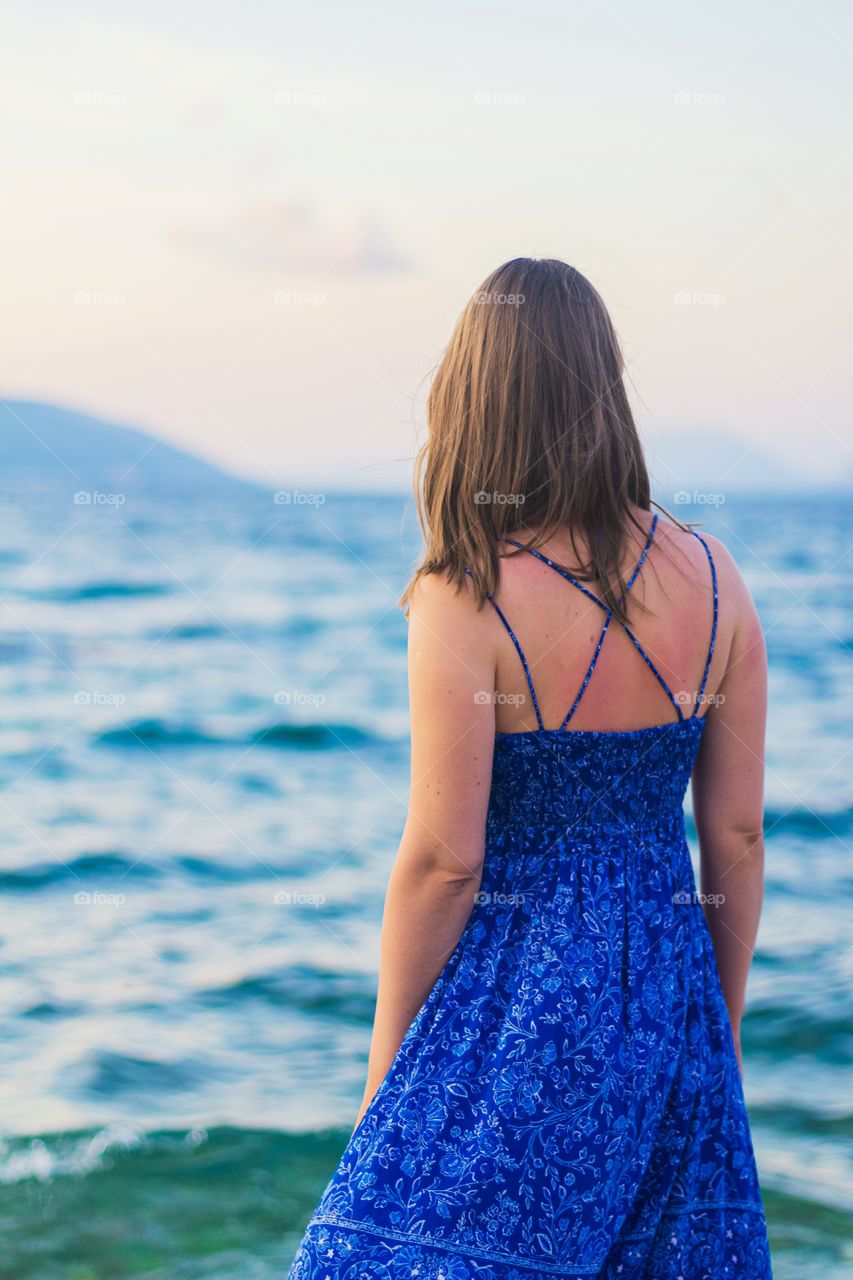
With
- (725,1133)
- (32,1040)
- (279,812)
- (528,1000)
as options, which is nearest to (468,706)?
(528,1000)

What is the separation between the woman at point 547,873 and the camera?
133cm

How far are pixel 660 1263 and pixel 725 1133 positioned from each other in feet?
0.52

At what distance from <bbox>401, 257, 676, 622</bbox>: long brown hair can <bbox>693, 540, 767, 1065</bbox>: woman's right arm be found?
183 mm

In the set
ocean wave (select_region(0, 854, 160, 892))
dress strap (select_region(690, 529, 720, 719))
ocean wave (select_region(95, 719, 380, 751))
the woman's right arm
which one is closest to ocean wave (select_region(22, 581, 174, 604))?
ocean wave (select_region(95, 719, 380, 751))

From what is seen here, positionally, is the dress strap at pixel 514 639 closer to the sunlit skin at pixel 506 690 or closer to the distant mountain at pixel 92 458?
the sunlit skin at pixel 506 690

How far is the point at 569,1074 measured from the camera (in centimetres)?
136

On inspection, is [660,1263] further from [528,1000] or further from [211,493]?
[211,493]

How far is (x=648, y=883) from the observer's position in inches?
58.7

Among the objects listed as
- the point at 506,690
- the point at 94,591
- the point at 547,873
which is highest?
the point at 506,690

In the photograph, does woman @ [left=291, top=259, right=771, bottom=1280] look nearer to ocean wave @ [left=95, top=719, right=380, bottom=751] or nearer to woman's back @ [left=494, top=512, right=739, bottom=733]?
woman's back @ [left=494, top=512, right=739, bottom=733]

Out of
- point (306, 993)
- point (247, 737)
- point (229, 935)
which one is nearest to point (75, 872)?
point (229, 935)

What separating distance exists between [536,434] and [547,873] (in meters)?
0.49

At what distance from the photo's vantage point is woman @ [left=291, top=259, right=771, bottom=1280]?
133cm

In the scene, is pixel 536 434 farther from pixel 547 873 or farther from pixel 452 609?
pixel 547 873
